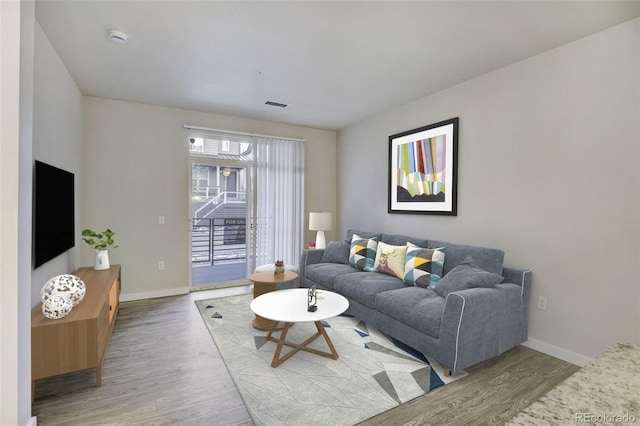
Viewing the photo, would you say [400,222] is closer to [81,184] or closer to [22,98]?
[22,98]

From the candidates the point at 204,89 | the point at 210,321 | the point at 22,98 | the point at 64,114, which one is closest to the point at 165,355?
the point at 210,321

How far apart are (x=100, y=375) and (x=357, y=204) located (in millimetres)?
3819

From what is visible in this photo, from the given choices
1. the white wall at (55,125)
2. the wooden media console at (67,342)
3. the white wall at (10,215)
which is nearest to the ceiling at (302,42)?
the white wall at (55,125)

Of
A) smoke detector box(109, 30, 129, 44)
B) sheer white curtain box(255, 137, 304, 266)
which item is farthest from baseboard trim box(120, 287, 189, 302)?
smoke detector box(109, 30, 129, 44)

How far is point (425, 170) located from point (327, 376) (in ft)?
8.57

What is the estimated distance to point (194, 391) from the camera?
6.93ft

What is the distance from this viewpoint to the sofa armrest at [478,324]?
2.21m

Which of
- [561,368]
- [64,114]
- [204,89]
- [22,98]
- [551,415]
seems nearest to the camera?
[551,415]

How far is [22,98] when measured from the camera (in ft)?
5.22

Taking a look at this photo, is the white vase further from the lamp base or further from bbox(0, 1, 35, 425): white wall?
the lamp base

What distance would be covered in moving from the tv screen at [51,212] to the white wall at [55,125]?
12 centimetres

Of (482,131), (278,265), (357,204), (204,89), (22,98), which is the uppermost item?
(204,89)

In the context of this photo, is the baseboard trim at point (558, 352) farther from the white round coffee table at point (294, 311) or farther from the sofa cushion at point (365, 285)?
the white round coffee table at point (294, 311)

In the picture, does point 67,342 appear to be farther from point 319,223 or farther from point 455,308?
point 319,223
